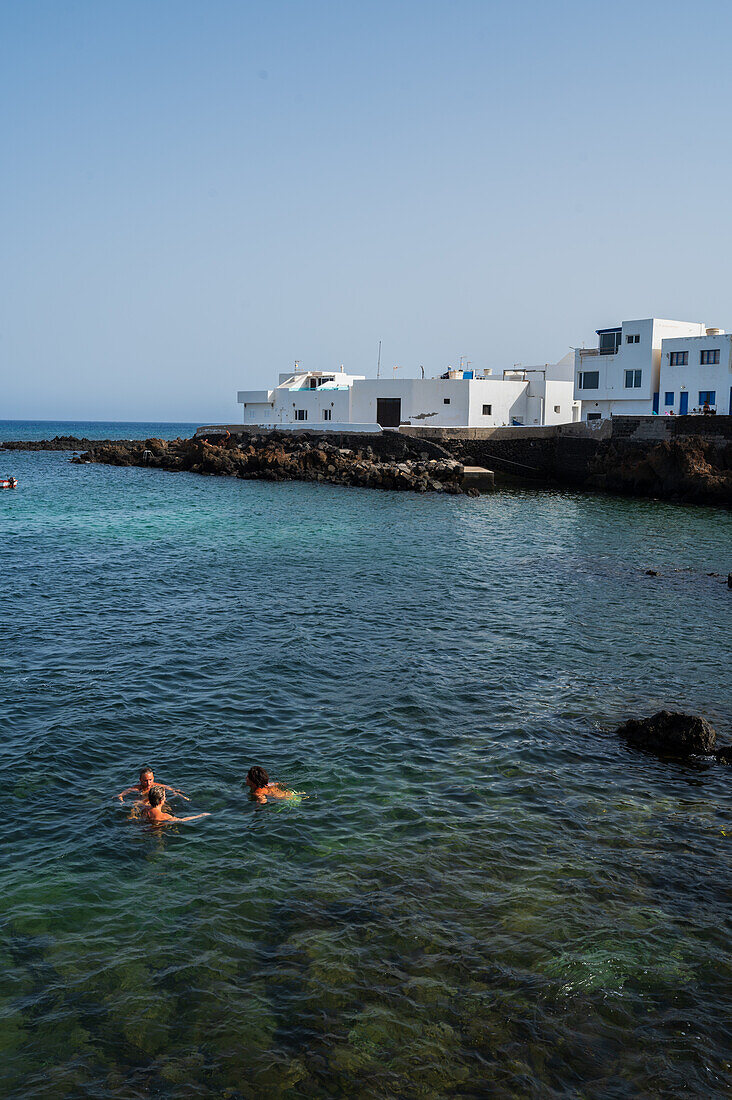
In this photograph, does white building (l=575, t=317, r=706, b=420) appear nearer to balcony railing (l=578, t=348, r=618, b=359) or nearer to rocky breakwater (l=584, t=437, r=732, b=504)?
balcony railing (l=578, t=348, r=618, b=359)

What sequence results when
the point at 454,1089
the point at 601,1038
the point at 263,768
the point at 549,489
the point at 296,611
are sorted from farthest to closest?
1. the point at 549,489
2. the point at 296,611
3. the point at 263,768
4. the point at 601,1038
5. the point at 454,1089

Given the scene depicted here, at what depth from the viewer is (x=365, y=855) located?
33.4 feet

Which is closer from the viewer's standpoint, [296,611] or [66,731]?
[66,731]

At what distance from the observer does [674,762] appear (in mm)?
12828

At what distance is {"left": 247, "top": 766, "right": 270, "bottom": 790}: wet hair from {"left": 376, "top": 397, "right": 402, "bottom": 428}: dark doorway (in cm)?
5991

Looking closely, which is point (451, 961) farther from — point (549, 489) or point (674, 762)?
point (549, 489)

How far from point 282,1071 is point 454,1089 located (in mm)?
1422

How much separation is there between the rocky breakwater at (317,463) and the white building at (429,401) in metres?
3.02

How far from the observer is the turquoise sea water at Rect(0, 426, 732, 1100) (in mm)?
7160

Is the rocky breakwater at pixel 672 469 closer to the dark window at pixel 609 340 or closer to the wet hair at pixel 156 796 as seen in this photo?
the dark window at pixel 609 340

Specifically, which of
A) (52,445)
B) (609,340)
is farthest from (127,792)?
(52,445)

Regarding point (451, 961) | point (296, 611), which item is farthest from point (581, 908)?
point (296, 611)

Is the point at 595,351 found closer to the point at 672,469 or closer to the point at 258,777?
the point at 672,469

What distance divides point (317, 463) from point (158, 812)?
2037 inches
